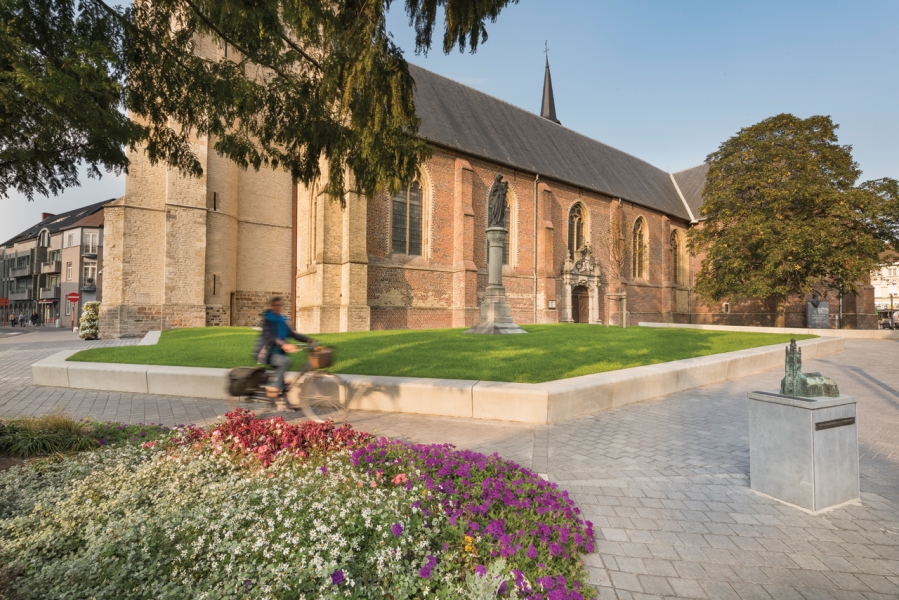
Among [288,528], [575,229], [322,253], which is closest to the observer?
[288,528]

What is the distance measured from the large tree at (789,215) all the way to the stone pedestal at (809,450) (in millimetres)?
23436

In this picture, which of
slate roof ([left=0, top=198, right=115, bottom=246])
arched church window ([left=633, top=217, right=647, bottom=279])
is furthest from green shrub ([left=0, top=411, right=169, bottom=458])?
slate roof ([left=0, top=198, right=115, bottom=246])

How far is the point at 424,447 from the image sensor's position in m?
3.96

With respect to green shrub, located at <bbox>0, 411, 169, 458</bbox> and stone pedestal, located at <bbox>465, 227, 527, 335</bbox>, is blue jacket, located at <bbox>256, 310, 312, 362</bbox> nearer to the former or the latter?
green shrub, located at <bbox>0, 411, 169, 458</bbox>

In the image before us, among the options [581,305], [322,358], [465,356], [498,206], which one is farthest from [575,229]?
[322,358]

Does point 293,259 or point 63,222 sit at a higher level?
point 63,222

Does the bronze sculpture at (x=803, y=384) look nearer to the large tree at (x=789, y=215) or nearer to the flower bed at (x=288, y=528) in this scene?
the flower bed at (x=288, y=528)

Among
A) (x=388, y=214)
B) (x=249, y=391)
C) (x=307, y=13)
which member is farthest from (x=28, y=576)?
(x=388, y=214)

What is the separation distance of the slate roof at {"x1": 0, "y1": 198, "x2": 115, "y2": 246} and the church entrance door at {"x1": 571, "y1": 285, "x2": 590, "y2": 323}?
142 feet

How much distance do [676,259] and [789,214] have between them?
1134 cm

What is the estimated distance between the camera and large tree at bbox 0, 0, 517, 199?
3.29m

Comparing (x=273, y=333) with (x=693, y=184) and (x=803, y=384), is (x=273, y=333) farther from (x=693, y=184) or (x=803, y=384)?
(x=693, y=184)

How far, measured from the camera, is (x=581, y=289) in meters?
→ 28.2

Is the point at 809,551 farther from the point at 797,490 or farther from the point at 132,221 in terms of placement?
the point at 132,221
